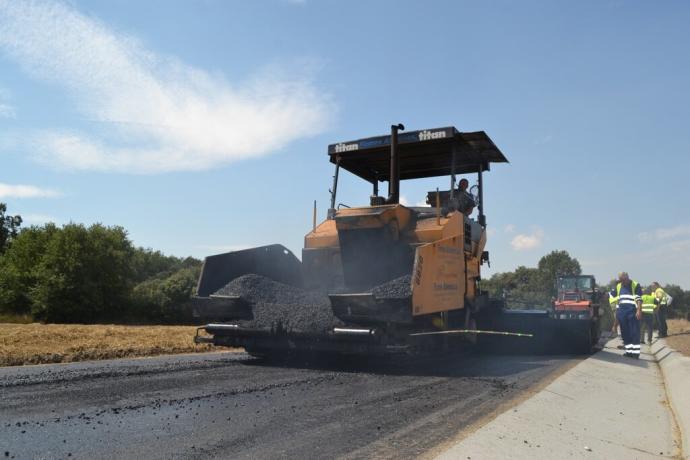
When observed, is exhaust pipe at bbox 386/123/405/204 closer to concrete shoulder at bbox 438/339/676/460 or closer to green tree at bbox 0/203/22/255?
concrete shoulder at bbox 438/339/676/460

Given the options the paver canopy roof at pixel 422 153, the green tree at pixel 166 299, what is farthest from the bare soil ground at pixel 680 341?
the green tree at pixel 166 299

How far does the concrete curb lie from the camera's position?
425 centimetres

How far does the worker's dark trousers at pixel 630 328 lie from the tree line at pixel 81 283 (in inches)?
Result: 1216

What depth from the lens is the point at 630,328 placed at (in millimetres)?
9773

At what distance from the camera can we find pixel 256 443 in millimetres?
3395

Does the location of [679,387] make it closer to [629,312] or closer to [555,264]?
[629,312]

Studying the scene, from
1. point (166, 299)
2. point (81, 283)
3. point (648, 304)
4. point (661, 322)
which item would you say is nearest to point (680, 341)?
point (648, 304)

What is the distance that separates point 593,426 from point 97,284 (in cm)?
3445

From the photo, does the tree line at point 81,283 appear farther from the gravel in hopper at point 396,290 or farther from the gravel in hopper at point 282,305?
the gravel in hopper at point 396,290

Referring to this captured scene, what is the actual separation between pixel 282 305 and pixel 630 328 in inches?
266

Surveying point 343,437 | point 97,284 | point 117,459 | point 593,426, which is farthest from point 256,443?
point 97,284

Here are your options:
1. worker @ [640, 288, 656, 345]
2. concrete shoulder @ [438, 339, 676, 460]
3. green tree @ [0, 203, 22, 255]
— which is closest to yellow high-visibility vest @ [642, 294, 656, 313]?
worker @ [640, 288, 656, 345]

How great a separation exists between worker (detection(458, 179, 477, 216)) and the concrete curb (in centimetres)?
376

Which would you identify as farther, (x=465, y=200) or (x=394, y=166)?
(x=465, y=200)
